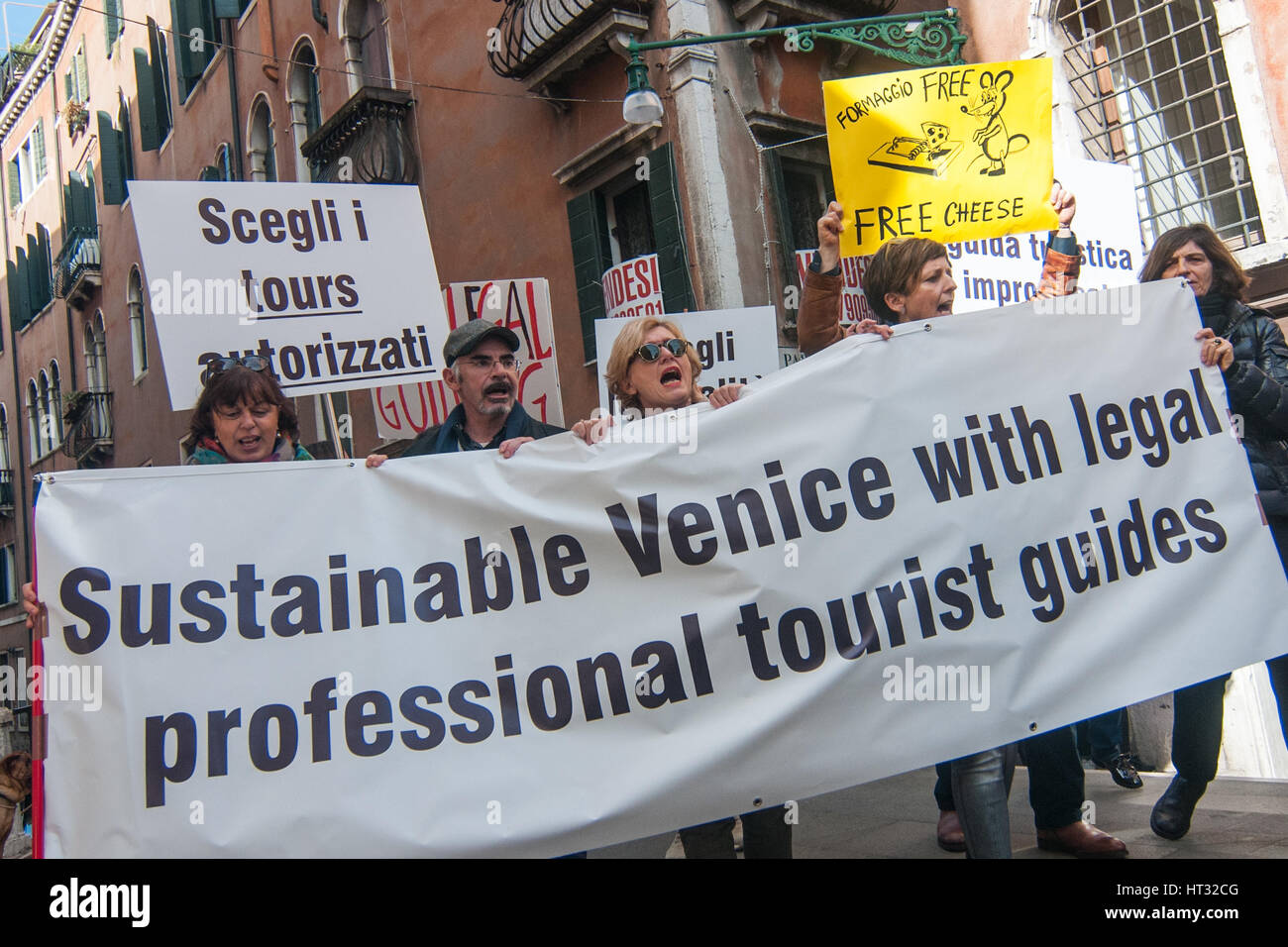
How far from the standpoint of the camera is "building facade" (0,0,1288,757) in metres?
7.73

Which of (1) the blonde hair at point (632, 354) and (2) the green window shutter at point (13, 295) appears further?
(2) the green window shutter at point (13, 295)

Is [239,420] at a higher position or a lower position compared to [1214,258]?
lower

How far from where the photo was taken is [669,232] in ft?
32.9

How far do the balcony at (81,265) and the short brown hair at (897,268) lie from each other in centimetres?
2612

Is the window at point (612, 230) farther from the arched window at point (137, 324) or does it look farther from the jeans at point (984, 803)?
the arched window at point (137, 324)

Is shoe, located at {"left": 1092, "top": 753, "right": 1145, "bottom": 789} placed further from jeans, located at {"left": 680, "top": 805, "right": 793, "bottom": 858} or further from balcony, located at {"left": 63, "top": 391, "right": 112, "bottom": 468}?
balcony, located at {"left": 63, "top": 391, "right": 112, "bottom": 468}

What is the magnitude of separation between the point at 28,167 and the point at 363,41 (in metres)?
23.8

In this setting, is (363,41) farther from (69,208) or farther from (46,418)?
(46,418)

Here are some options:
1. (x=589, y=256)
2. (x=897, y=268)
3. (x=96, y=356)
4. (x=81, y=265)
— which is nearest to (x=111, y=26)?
(x=81, y=265)

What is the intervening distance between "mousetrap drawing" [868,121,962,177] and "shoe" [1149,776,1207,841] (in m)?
2.88

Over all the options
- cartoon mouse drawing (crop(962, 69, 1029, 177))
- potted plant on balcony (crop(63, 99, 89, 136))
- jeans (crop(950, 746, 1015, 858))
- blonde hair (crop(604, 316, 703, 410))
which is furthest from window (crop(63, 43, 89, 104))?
jeans (crop(950, 746, 1015, 858))

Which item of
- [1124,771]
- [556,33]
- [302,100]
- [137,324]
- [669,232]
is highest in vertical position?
[302,100]

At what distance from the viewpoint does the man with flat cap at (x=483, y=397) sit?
3.99 m

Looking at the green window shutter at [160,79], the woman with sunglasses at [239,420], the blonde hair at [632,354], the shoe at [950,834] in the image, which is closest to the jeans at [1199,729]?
the shoe at [950,834]
